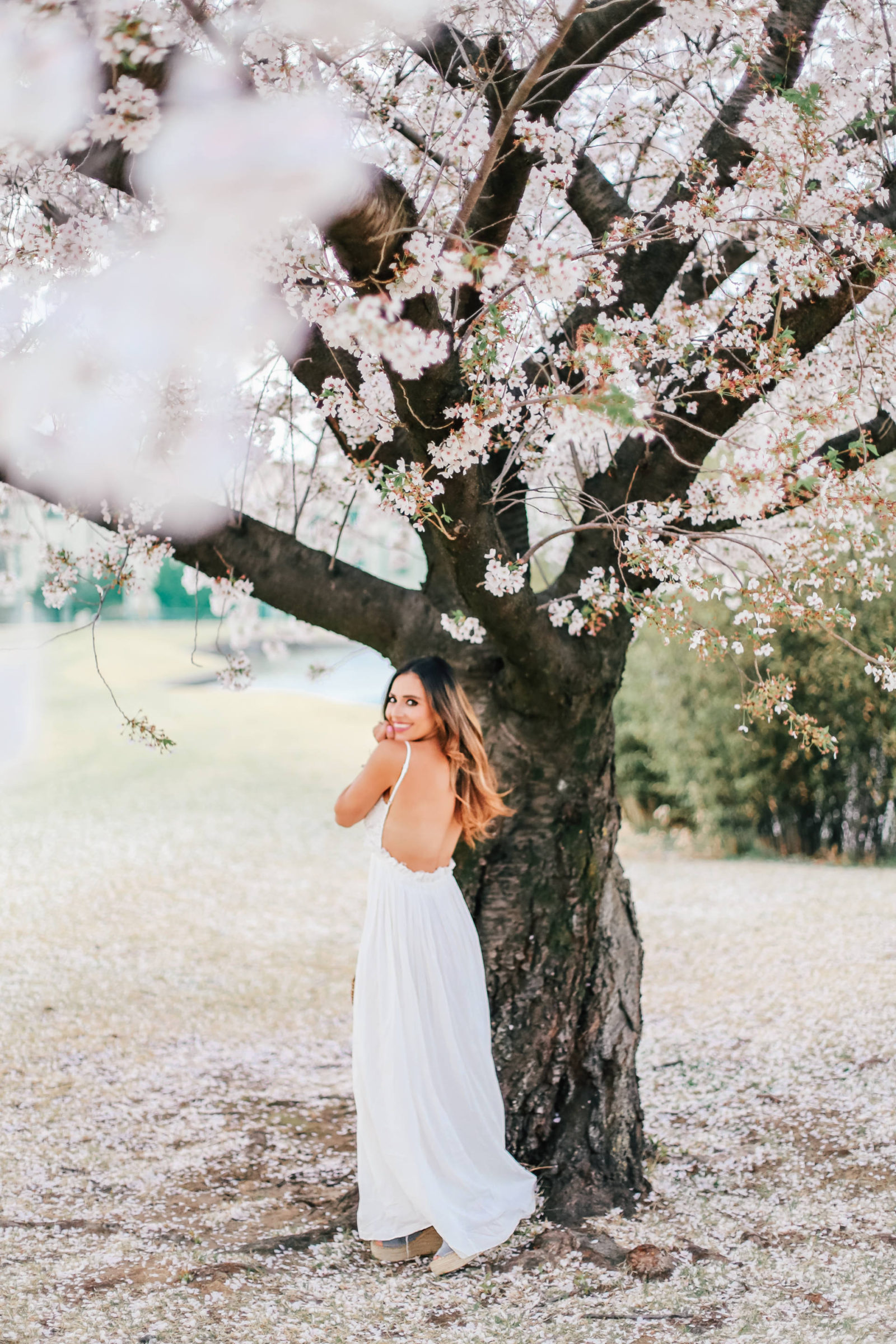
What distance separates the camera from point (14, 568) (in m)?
4.82

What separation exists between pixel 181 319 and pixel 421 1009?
183cm

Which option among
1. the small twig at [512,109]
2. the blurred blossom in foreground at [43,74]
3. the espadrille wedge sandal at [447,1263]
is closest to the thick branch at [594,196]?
the small twig at [512,109]

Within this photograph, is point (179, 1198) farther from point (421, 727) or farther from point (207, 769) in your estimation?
point (207, 769)

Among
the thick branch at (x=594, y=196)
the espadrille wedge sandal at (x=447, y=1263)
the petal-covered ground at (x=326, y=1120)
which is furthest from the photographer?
the thick branch at (x=594, y=196)

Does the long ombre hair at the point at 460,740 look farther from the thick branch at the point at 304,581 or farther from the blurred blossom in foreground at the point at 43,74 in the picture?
the blurred blossom in foreground at the point at 43,74

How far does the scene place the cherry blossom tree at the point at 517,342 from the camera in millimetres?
2205

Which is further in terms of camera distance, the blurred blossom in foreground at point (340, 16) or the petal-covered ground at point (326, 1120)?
the petal-covered ground at point (326, 1120)

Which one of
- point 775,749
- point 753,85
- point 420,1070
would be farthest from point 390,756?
point 775,749

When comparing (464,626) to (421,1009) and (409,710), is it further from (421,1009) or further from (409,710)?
(421,1009)

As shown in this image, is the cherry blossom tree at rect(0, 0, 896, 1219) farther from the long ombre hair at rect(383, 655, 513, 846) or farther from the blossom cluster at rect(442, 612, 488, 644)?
the long ombre hair at rect(383, 655, 513, 846)

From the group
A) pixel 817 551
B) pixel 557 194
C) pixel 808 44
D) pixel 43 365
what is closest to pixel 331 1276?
pixel 817 551

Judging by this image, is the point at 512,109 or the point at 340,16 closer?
the point at 512,109

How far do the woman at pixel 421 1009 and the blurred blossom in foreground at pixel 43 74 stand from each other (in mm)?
1506

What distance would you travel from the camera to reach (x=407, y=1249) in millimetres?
2930
